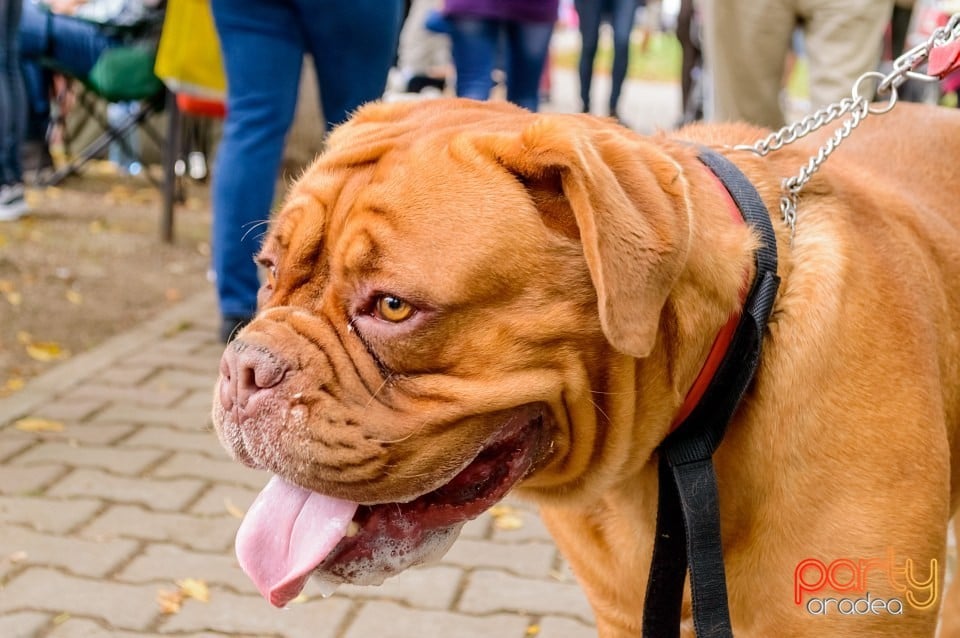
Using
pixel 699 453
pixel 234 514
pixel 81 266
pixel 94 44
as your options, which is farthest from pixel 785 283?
pixel 94 44

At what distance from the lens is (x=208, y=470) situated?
14.6 ft

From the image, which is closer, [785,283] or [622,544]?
[785,283]

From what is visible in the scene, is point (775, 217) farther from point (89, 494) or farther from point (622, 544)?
point (89, 494)

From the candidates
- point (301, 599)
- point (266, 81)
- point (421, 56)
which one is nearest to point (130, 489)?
point (301, 599)

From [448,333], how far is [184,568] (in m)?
1.94

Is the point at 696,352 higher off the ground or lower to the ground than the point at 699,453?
higher

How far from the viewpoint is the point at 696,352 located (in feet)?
7.30

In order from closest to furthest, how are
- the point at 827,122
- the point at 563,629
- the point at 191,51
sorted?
the point at 827,122, the point at 563,629, the point at 191,51

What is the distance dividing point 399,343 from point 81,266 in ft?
18.8

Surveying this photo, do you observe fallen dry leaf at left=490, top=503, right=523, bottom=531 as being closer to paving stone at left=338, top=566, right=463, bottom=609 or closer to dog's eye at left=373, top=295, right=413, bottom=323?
paving stone at left=338, top=566, right=463, bottom=609

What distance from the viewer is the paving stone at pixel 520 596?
11.5 feet

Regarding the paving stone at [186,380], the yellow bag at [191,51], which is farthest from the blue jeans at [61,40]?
the paving stone at [186,380]

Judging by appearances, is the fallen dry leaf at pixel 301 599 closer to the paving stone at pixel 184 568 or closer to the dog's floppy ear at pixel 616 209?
the paving stone at pixel 184 568

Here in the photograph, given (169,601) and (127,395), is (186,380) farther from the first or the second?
(169,601)
